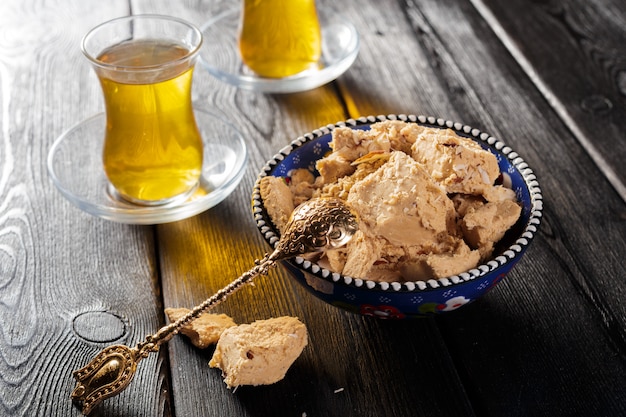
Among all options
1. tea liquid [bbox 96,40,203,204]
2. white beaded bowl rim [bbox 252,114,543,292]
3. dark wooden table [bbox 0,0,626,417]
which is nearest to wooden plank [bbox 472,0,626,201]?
dark wooden table [bbox 0,0,626,417]

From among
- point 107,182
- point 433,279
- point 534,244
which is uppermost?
point 433,279

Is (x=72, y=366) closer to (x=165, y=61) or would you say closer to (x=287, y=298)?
(x=287, y=298)

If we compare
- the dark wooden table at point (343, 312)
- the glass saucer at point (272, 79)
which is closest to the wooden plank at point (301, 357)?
the dark wooden table at point (343, 312)

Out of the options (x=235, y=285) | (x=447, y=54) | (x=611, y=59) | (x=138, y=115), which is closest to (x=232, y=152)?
(x=138, y=115)

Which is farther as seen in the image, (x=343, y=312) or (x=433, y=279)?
(x=343, y=312)

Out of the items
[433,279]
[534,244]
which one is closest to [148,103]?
[433,279]

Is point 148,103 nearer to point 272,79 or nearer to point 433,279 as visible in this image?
point 272,79
